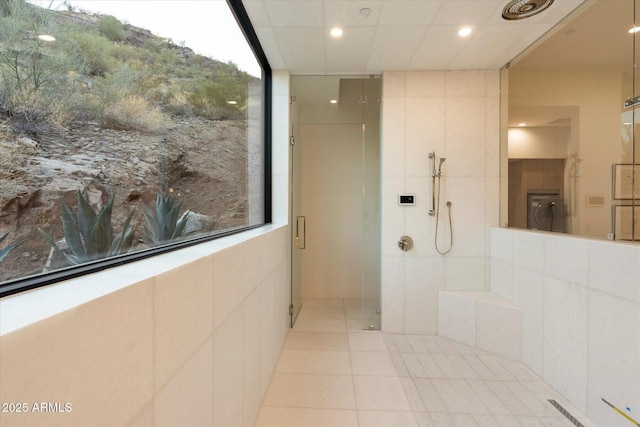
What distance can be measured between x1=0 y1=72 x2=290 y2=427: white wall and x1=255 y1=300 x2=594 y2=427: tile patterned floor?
0.47 m

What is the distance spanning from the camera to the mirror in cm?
167

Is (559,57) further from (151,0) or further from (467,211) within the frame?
(151,0)

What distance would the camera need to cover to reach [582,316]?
1.72 m

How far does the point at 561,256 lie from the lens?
6.25 ft

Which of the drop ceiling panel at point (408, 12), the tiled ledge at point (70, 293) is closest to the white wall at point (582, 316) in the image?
the drop ceiling panel at point (408, 12)

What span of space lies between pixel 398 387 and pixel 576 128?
6.91 ft

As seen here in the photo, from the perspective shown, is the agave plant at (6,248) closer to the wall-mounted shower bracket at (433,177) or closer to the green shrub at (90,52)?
the green shrub at (90,52)

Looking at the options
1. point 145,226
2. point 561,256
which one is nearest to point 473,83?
point 561,256

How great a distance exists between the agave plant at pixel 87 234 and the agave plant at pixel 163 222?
0.44ft

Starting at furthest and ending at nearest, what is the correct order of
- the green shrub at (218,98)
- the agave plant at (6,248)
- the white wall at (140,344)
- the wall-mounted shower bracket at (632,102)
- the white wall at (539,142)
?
the white wall at (539,142)
the wall-mounted shower bracket at (632,102)
the green shrub at (218,98)
the agave plant at (6,248)
the white wall at (140,344)

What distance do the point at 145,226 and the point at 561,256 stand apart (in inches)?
91.5

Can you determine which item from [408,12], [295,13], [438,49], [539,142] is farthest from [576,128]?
[295,13]

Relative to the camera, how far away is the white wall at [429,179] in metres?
2.74

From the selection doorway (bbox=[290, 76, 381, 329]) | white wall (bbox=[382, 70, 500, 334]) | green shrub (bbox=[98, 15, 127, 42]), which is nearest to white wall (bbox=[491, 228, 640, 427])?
white wall (bbox=[382, 70, 500, 334])
